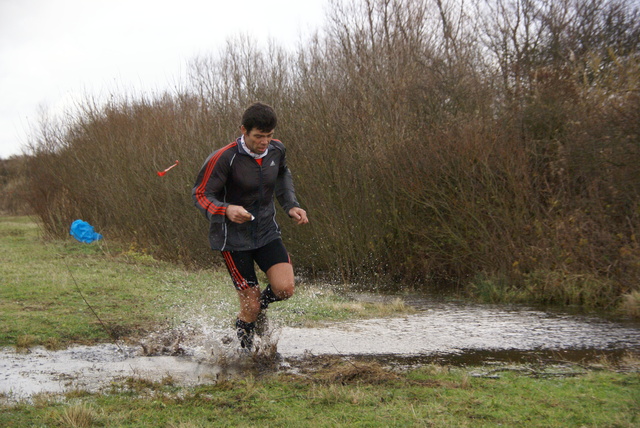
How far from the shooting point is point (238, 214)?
207 inches

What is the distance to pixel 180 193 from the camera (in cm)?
1622

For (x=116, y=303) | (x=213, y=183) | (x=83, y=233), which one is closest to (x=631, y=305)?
(x=213, y=183)

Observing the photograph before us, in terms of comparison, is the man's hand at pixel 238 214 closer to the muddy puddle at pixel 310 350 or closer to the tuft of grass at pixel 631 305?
the muddy puddle at pixel 310 350

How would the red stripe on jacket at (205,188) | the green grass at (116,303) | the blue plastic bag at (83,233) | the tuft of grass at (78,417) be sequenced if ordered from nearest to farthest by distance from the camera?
the tuft of grass at (78,417) < the red stripe on jacket at (205,188) < the green grass at (116,303) < the blue plastic bag at (83,233)

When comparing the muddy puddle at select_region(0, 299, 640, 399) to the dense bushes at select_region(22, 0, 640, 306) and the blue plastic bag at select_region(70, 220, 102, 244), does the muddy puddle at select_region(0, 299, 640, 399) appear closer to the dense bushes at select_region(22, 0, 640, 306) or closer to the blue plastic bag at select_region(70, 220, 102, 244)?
the dense bushes at select_region(22, 0, 640, 306)

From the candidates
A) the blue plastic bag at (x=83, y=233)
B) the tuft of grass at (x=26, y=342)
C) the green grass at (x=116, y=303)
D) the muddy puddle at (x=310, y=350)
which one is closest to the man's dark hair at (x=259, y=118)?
the muddy puddle at (x=310, y=350)

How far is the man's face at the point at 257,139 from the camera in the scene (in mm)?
5496

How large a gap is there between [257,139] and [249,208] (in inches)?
24.0

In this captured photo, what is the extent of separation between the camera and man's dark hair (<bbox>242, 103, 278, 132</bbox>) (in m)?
5.44

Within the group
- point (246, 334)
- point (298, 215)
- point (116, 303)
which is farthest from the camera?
point (116, 303)

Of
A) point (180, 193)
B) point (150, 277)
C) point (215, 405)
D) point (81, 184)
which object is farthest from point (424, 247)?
point (81, 184)

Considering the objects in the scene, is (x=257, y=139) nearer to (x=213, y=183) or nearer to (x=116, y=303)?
(x=213, y=183)

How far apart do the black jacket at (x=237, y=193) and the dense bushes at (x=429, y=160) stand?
6.09m

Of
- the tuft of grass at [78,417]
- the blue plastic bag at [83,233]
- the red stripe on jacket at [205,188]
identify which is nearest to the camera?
the tuft of grass at [78,417]
